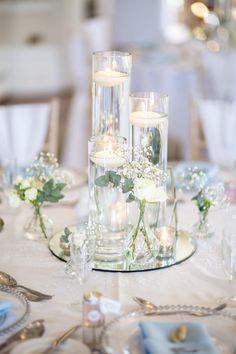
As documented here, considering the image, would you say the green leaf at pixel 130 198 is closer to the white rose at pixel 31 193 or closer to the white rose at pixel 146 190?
the white rose at pixel 146 190

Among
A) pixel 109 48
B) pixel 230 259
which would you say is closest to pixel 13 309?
pixel 230 259

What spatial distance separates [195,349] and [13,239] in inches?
31.1

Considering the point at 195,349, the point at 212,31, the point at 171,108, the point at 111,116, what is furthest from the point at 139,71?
the point at 195,349

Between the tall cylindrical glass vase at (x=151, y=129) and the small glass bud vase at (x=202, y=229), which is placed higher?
the tall cylindrical glass vase at (x=151, y=129)

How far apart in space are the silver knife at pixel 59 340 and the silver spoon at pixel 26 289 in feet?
0.56

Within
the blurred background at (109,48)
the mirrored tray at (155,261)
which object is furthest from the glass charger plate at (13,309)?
the blurred background at (109,48)

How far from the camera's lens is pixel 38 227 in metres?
2.04

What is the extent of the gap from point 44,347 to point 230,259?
1.61 feet

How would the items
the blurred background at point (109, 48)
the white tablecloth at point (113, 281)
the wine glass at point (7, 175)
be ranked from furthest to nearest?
the blurred background at point (109, 48), the wine glass at point (7, 175), the white tablecloth at point (113, 281)

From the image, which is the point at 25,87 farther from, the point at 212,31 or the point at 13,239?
the point at 13,239

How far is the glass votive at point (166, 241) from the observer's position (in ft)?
6.04

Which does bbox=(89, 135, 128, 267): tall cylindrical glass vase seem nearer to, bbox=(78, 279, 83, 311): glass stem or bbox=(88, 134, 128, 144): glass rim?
bbox=(88, 134, 128, 144): glass rim

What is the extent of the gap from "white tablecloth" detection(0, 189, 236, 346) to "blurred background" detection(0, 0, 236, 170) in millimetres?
→ 569

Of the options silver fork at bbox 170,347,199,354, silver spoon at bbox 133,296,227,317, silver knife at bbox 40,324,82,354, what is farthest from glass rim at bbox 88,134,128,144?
silver fork at bbox 170,347,199,354
